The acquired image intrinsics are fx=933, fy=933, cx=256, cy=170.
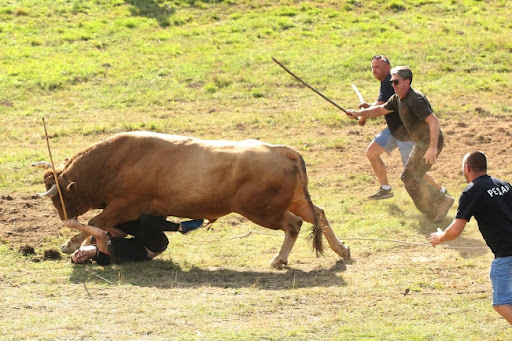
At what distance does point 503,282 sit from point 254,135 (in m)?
9.78

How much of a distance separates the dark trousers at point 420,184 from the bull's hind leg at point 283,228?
2224 mm

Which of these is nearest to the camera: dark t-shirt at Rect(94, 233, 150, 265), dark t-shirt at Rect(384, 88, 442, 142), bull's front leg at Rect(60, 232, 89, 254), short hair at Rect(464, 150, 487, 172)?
short hair at Rect(464, 150, 487, 172)

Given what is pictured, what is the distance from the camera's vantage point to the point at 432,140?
11.6 metres

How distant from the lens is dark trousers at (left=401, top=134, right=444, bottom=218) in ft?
40.9

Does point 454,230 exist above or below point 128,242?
above

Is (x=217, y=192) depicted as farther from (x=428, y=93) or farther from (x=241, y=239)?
(x=428, y=93)

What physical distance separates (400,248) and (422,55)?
10712mm

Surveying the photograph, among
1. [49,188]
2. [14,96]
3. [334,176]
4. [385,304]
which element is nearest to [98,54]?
[14,96]

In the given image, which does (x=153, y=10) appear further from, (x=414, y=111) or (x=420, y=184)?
(x=414, y=111)

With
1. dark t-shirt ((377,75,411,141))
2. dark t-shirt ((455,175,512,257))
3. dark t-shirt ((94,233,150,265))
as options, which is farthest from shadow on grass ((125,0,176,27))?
dark t-shirt ((455,175,512,257))

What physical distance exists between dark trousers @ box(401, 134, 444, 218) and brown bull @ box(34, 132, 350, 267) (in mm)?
1719

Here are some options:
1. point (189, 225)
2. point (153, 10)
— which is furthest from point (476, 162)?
point (153, 10)

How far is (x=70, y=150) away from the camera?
16.3 meters

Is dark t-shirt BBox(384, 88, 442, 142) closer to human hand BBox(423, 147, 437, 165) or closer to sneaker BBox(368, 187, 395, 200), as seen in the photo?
human hand BBox(423, 147, 437, 165)
